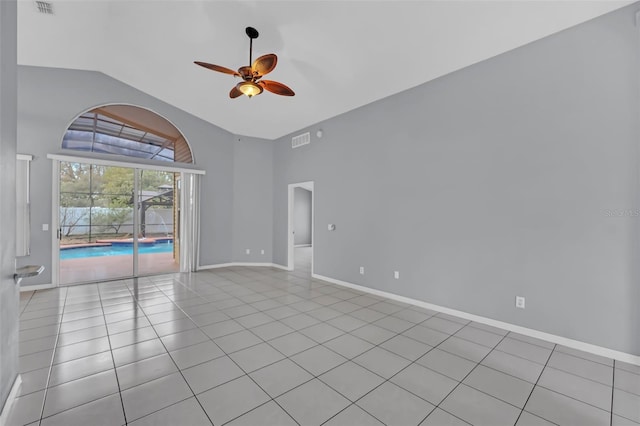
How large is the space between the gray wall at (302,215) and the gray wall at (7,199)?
9245mm

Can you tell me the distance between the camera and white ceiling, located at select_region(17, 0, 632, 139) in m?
2.91

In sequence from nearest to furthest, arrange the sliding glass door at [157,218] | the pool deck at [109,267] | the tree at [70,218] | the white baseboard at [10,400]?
the white baseboard at [10,400] → the tree at [70,218] → the pool deck at [109,267] → the sliding glass door at [157,218]

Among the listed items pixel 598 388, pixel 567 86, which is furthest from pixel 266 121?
pixel 598 388

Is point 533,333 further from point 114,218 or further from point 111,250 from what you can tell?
point 111,250

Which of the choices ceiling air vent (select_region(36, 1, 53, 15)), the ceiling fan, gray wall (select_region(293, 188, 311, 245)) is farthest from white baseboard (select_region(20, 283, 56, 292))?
gray wall (select_region(293, 188, 311, 245))

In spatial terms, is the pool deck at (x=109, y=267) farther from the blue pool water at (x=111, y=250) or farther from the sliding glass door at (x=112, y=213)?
the blue pool water at (x=111, y=250)

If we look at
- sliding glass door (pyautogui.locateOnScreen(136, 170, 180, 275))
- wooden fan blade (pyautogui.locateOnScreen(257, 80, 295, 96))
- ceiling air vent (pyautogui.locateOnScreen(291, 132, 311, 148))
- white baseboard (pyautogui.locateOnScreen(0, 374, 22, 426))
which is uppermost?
ceiling air vent (pyautogui.locateOnScreen(291, 132, 311, 148))

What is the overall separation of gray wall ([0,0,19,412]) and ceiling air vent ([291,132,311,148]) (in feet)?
14.7

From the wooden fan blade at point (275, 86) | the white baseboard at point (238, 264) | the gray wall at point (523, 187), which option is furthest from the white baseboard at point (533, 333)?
the wooden fan blade at point (275, 86)

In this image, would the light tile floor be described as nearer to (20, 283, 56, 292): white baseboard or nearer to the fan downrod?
(20, 283, 56, 292): white baseboard

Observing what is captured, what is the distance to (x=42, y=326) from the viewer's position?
3182 millimetres

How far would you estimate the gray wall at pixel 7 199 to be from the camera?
1.75 metres

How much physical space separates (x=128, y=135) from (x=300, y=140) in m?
3.53

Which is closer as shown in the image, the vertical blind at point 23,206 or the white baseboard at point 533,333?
the white baseboard at point 533,333
